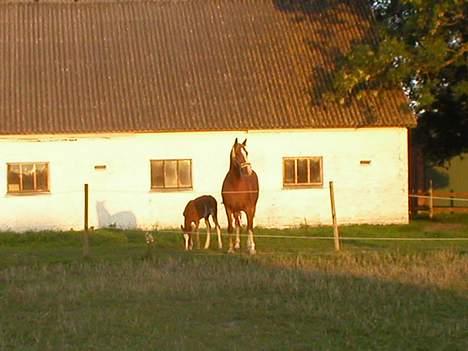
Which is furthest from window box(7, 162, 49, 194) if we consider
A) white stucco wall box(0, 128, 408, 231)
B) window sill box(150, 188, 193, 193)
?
window sill box(150, 188, 193, 193)

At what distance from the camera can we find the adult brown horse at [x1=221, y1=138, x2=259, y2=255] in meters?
20.5

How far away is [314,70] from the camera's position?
31.0 meters

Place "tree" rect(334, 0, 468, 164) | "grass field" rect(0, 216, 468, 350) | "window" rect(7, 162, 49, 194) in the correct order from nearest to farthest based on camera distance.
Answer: "grass field" rect(0, 216, 468, 350), "tree" rect(334, 0, 468, 164), "window" rect(7, 162, 49, 194)

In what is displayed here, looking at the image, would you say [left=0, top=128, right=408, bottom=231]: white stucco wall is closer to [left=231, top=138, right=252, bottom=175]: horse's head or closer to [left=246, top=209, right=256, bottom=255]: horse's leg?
[left=246, top=209, right=256, bottom=255]: horse's leg

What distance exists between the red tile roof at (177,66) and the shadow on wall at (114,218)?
7.63ft

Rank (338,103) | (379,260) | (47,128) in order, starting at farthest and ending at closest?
(338,103) → (47,128) → (379,260)

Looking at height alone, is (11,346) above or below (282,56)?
below

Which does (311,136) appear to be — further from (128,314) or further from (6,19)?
(128,314)

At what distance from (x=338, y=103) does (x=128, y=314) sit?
18587 millimetres

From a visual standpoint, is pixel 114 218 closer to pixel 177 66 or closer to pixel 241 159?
pixel 177 66

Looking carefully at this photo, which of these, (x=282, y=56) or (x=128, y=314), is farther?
(x=282, y=56)

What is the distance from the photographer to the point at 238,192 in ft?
68.6

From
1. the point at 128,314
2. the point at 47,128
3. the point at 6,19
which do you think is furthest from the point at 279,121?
the point at 128,314

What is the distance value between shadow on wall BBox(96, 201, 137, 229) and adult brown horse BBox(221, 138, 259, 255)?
7.84 m
